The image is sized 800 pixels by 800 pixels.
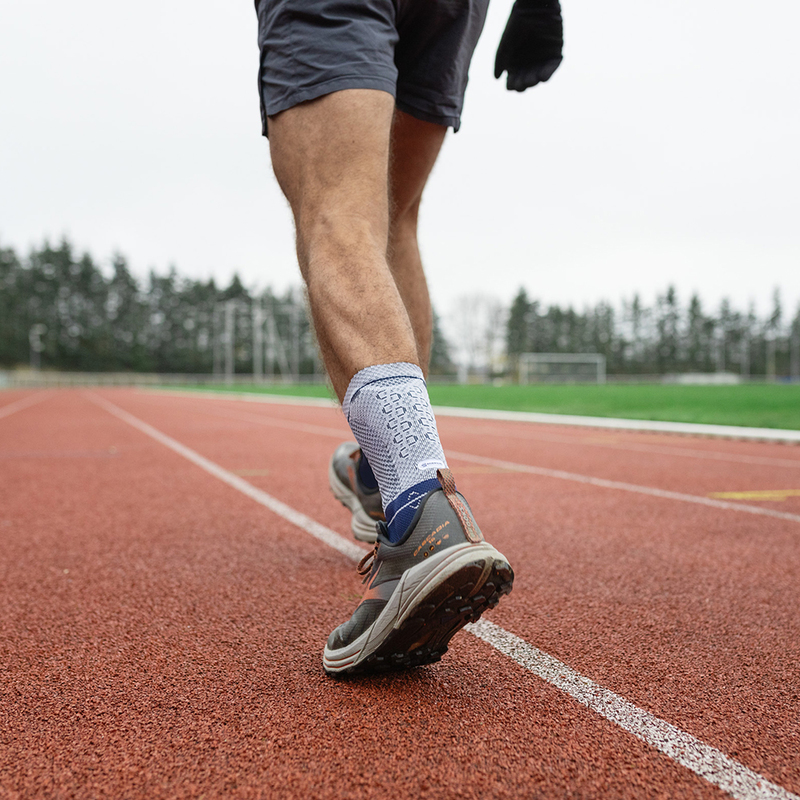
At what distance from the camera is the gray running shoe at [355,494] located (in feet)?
6.81

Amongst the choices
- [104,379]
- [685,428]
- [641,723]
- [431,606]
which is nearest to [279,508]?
[431,606]

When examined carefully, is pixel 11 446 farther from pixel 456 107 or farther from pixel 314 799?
pixel 314 799

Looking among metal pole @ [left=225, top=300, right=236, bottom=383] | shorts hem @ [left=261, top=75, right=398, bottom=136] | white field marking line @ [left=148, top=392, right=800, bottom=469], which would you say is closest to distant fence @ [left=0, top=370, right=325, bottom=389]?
metal pole @ [left=225, top=300, right=236, bottom=383]

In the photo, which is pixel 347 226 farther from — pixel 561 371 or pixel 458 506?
pixel 561 371

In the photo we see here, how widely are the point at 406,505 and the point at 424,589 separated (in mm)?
153

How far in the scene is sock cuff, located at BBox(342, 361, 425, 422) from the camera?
1273 millimetres

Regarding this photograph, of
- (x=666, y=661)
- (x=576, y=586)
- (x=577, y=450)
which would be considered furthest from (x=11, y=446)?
(x=666, y=661)

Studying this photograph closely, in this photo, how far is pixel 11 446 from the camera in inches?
268

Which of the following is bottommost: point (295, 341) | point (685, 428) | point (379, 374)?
point (685, 428)

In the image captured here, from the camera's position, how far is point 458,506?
1.21 metres

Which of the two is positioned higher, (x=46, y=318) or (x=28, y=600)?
(x=46, y=318)

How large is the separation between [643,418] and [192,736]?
494 inches

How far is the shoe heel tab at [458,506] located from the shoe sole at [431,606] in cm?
3

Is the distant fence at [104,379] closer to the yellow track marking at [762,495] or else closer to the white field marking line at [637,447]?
the white field marking line at [637,447]
